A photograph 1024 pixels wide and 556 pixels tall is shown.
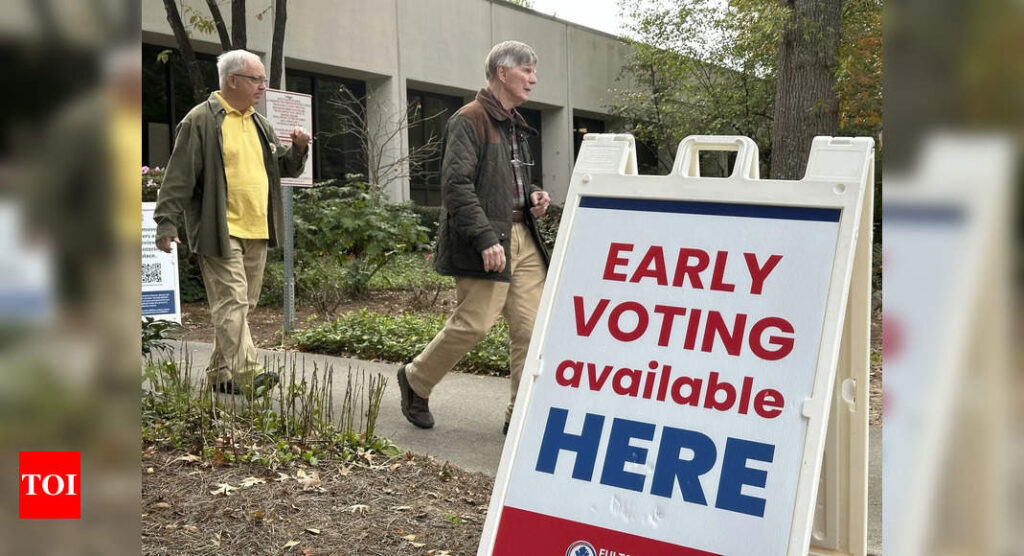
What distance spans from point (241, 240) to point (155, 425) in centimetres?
154

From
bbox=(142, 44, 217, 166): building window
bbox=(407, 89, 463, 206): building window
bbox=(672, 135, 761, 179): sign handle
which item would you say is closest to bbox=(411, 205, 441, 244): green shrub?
bbox=(407, 89, 463, 206): building window

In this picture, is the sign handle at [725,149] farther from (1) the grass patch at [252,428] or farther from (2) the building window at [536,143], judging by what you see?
(2) the building window at [536,143]

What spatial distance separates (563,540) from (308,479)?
65.5 inches

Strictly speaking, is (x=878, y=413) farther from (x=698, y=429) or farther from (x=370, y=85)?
(x=370, y=85)

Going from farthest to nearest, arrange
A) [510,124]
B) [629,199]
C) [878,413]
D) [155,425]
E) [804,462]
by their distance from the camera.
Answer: [878,413]
[510,124]
[155,425]
[629,199]
[804,462]

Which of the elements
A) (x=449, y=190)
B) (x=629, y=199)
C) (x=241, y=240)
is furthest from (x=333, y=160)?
(x=629, y=199)

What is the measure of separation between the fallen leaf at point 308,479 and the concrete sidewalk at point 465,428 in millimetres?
514

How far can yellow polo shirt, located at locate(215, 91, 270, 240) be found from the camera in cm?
561

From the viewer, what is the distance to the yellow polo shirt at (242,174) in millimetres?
5605

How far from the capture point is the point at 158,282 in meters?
8.81

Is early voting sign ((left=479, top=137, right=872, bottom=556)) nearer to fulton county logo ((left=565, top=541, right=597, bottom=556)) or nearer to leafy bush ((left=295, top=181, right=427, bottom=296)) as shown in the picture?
fulton county logo ((left=565, top=541, right=597, bottom=556))

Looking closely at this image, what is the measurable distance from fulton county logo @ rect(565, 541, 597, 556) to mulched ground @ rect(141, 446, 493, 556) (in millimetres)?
827

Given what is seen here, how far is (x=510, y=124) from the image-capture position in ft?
16.3

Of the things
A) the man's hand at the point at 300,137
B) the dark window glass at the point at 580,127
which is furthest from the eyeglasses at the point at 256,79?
the dark window glass at the point at 580,127
